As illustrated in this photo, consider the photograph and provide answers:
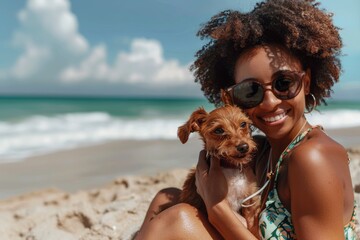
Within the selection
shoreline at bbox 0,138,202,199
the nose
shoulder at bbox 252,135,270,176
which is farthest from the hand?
shoreline at bbox 0,138,202,199

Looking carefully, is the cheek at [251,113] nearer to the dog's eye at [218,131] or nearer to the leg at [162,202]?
the dog's eye at [218,131]

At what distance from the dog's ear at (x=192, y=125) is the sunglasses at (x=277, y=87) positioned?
1.75ft

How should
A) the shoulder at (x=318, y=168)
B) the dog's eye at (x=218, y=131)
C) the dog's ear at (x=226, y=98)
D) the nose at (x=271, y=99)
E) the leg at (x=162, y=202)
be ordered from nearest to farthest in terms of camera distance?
the shoulder at (x=318, y=168) → the nose at (x=271, y=99) → the dog's eye at (x=218, y=131) → the dog's ear at (x=226, y=98) → the leg at (x=162, y=202)

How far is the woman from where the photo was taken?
2.40 meters

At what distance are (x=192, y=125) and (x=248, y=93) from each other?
627mm

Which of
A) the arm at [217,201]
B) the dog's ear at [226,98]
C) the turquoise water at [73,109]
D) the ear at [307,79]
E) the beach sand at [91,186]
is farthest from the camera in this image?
the turquoise water at [73,109]

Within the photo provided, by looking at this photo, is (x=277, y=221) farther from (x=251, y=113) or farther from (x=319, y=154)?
(x=251, y=113)

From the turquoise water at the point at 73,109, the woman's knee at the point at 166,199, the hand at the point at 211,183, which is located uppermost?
the turquoise water at the point at 73,109

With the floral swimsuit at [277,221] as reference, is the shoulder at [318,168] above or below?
above

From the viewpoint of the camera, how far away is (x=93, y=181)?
9.39 metres

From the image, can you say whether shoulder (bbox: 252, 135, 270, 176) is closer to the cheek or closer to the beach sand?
the cheek

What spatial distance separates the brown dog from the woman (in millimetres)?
110

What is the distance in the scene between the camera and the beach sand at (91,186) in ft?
17.5

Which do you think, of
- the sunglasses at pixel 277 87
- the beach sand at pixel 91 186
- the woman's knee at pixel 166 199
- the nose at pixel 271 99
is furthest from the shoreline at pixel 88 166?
the nose at pixel 271 99
